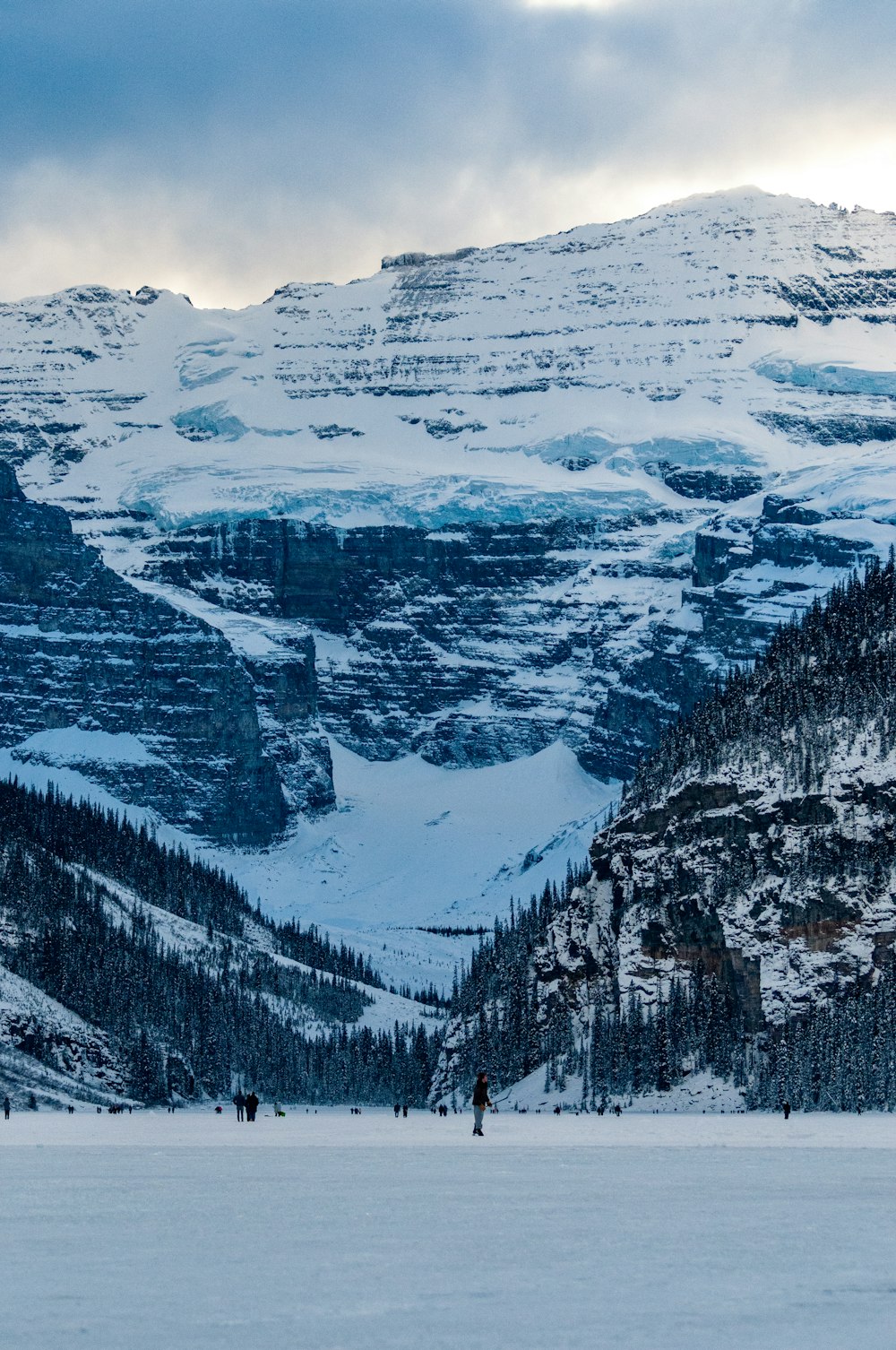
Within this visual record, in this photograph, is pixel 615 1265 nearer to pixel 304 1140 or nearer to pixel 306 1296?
pixel 306 1296

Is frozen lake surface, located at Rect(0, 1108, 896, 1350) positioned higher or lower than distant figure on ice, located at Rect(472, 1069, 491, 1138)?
lower

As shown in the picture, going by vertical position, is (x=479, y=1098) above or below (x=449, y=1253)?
above

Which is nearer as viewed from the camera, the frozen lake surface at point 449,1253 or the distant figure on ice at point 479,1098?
the frozen lake surface at point 449,1253

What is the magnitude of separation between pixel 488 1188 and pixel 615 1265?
18026mm

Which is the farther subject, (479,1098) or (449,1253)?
(479,1098)

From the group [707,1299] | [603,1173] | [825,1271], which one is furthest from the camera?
[603,1173]

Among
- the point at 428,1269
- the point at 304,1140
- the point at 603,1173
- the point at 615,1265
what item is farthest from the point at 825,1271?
the point at 304,1140

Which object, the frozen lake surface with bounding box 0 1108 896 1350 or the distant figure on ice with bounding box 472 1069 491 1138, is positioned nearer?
the frozen lake surface with bounding box 0 1108 896 1350

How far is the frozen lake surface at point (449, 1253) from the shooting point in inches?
1539

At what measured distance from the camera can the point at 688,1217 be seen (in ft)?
178

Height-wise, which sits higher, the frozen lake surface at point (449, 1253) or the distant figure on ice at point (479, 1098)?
the distant figure on ice at point (479, 1098)

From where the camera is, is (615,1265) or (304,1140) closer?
(615,1265)

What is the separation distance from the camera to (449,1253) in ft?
157

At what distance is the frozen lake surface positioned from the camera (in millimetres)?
39094
